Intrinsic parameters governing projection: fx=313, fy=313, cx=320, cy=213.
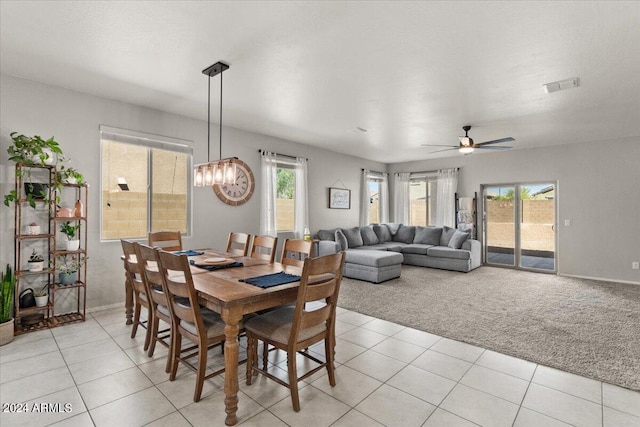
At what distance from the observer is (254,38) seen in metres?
2.51

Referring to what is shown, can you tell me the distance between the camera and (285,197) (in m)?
6.14

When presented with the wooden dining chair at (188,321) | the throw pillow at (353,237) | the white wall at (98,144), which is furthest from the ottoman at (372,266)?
the wooden dining chair at (188,321)

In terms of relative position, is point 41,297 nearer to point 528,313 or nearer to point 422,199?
point 528,313

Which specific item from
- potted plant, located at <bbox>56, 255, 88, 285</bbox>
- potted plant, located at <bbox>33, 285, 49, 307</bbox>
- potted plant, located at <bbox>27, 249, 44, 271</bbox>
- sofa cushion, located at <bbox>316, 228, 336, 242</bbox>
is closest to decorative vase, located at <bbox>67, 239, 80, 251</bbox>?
potted plant, located at <bbox>56, 255, 88, 285</bbox>

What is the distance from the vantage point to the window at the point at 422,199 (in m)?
8.15

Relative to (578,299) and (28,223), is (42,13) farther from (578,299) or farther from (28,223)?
(578,299)

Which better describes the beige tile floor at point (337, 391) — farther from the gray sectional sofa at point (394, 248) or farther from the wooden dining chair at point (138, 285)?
the gray sectional sofa at point (394, 248)

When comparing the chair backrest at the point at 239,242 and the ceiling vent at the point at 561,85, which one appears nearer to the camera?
the ceiling vent at the point at 561,85

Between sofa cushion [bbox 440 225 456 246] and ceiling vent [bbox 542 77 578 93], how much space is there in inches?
164

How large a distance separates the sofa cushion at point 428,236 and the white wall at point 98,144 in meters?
4.04

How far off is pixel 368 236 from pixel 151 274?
5.53 metres

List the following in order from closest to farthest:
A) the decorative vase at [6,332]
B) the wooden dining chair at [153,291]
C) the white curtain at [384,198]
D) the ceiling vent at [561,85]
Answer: the wooden dining chair at [153,291]
the decorative vase at [6,332]
the ceiling vent at [561,85]
the white curtain at [384,198]

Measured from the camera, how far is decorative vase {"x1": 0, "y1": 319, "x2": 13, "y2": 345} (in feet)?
9.44

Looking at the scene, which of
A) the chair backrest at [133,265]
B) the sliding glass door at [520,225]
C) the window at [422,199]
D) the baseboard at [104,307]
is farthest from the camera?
the window at [422,199]
